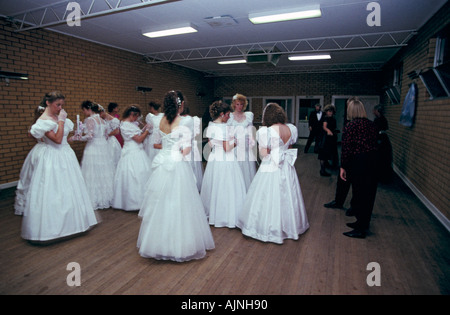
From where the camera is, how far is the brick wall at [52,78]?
5480 millimetres

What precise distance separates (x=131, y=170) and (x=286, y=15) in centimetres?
405

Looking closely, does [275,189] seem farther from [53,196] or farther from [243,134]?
[53,196]

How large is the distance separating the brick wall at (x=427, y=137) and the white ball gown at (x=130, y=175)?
456cm

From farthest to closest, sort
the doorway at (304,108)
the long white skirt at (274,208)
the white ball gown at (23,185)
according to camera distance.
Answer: the doorway at (304,108)
the white ball gown at (23,185)
the long white skirt at (274,208)

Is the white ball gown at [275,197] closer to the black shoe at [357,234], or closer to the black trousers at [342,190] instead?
the black shoe at [357,234]

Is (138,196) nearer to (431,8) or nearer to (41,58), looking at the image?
(41,58)

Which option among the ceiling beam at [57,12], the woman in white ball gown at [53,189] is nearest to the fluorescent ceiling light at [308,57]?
the ceiling beam at [57,12]

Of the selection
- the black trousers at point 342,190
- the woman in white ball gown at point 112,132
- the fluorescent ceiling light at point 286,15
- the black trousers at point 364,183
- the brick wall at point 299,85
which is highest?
the fluorescent ceiling light at point 286,15

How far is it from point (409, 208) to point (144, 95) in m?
8.19

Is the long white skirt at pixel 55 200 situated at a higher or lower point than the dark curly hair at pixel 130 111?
lower

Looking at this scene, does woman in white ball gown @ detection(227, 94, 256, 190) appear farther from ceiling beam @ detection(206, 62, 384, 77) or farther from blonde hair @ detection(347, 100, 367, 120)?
ceiling beam @ detection(206, 62, 384, 77)

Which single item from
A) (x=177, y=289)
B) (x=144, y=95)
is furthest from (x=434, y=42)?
(x=144, y=95)

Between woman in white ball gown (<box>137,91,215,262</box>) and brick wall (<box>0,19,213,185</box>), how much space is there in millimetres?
4570

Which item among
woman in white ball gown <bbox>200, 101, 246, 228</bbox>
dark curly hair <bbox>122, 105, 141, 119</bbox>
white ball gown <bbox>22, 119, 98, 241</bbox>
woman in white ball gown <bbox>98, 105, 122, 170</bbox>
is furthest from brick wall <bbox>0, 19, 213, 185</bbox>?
woman in white ball gown <bbox>200, 101, 246, 228</bbox>
